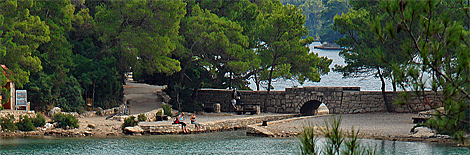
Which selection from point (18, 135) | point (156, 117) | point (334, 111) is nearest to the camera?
point (18, 135)

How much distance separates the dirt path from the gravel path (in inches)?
351

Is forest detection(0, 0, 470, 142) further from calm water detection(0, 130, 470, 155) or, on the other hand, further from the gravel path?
calm water detection(0, 130, 470, 155)

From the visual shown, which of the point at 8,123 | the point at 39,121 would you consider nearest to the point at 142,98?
the point at 39,121

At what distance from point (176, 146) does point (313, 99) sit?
13.9 meters

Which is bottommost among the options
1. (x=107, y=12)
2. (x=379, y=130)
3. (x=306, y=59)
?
(x=379, y=130)

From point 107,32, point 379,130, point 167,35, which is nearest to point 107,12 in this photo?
point 107,32

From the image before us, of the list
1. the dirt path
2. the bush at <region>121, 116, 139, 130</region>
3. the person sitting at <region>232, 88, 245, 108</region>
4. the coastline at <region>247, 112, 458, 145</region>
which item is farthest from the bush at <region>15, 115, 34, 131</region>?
the person sitting at <region>232, 88, 245, 108</region>

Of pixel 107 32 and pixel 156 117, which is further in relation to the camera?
pixel 107 32

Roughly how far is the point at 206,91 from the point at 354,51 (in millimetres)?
9772

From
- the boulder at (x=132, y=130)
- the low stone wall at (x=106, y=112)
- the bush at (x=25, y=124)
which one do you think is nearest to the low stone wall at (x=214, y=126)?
the boulder at (x=132, y=130)

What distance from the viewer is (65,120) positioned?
3025 centimetres

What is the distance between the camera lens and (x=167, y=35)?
3722 cm

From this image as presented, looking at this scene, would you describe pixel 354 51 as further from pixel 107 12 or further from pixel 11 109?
pixel 11 109

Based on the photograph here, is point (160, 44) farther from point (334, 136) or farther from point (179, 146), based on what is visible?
point (334, 136)
